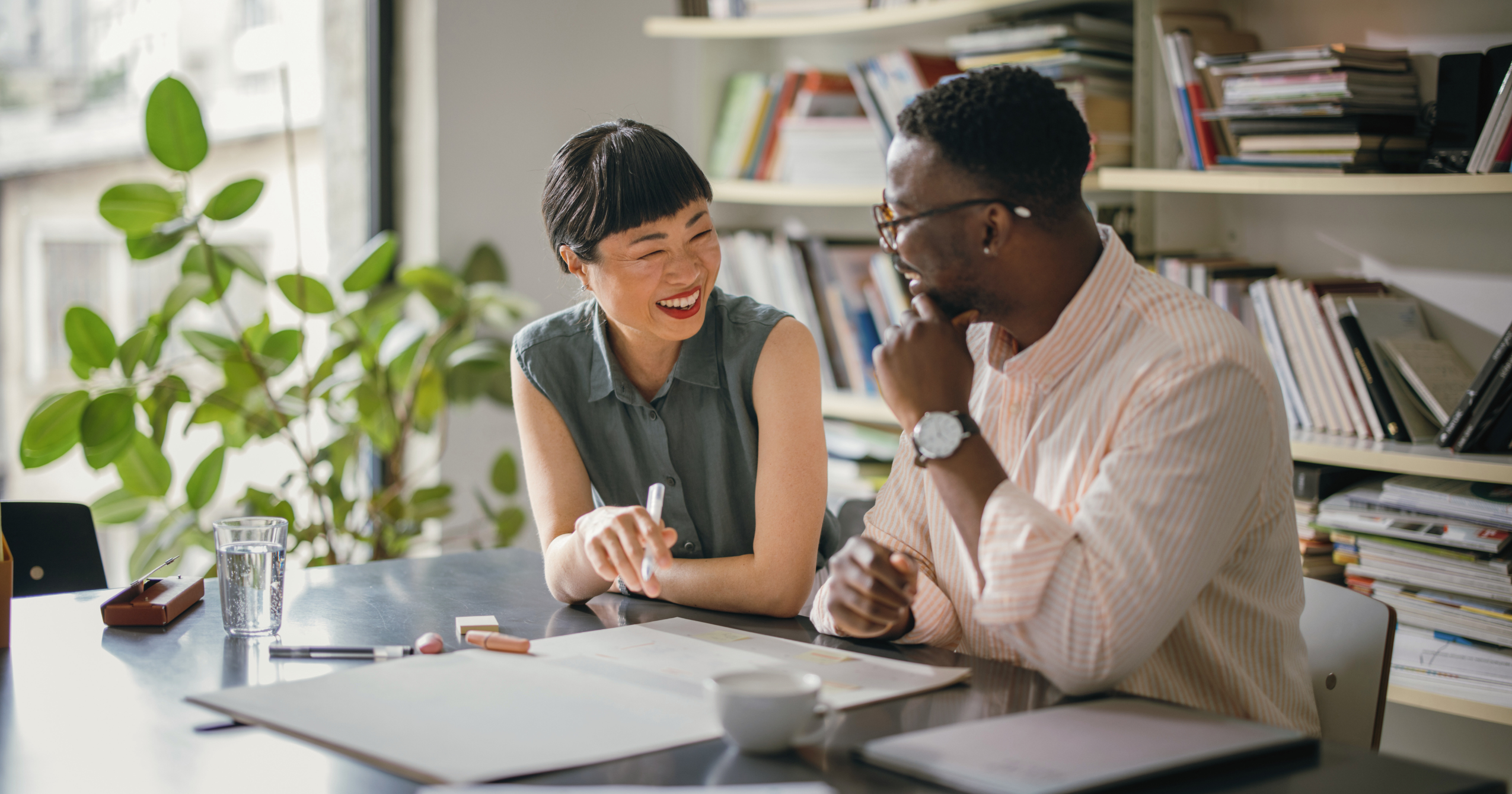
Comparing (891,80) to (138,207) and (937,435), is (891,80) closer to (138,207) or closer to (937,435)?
(138,207)

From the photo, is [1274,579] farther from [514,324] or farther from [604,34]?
[604,34]

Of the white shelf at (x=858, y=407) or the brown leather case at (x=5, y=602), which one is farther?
the white shelf at (x=858, y=407)

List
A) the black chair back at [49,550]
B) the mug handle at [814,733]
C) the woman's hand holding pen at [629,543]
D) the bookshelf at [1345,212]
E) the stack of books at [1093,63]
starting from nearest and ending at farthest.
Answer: the mug handle at [814,733], the woman's hand holding pen at [629,543], the black chair back at [49,550], the bookshelf at [1345,212], the stack of books at [1093,63]

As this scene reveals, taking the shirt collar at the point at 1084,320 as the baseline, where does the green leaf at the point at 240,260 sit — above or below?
below

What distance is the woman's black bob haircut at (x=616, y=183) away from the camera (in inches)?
62.0

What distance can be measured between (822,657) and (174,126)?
174cm

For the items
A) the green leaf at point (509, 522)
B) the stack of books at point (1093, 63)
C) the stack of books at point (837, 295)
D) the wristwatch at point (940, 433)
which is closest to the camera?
the wristwatch at point (940, 433)

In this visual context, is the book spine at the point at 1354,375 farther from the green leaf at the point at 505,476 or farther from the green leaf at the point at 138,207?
the green leaf at the point at 138,207

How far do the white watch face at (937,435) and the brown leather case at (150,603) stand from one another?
841 millimetres

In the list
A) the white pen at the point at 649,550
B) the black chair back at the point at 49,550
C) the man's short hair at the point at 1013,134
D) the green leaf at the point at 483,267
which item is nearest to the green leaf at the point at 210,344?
the green leaf at the point at 483,267

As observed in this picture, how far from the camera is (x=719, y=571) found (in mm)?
1449

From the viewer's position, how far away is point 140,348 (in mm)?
2307

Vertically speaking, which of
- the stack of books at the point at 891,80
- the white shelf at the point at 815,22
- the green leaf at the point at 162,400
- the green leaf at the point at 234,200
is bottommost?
the green leaf at the point at 162,400

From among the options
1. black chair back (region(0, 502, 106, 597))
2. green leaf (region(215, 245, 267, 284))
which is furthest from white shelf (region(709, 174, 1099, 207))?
black chair back (region(0, 502, 106, 597))
